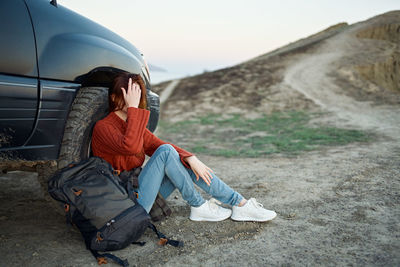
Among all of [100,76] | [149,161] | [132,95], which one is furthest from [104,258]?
[100,76]

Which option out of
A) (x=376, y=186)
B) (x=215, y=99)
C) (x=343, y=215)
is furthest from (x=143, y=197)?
(x=215, y=99)

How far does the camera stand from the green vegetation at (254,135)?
19.4 ft

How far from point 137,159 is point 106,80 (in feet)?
2.52

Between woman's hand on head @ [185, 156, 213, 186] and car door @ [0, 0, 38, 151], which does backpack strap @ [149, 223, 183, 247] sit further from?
car door @ [0, 0, 38, 151]

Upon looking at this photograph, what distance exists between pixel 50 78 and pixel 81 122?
40 centimetres

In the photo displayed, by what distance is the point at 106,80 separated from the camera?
2771 millimetres

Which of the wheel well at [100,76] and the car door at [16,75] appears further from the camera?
the wheel well at [100,76]

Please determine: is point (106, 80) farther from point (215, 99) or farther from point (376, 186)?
point (215, 99)

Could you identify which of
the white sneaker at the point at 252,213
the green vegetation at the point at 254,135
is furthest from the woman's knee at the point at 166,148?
the green vegetation at the point at 254,135

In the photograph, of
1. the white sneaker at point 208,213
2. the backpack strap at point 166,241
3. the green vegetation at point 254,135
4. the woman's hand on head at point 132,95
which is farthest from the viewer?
the green vegetation at point 254,135

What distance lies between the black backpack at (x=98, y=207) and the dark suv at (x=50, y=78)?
383 millimetres

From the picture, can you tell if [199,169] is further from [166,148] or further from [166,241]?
[166,241]

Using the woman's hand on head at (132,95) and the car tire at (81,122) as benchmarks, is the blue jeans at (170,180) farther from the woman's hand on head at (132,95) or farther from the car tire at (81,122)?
the car tire at (81,122)

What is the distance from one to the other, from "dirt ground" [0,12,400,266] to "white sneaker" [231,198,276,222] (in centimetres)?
5
